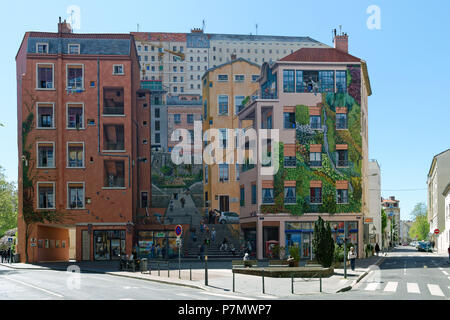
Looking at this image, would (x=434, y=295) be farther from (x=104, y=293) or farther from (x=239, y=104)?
(x=239, y=104)

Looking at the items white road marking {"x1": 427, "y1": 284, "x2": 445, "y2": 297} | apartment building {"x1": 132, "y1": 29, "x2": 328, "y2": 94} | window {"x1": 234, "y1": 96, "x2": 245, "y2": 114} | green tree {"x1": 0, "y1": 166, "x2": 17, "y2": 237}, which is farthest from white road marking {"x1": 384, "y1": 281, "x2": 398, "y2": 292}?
apartment building {"x1": 132, "y1": 29, "x2": 328, "y2": 94}

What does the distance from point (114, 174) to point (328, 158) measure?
2043cm

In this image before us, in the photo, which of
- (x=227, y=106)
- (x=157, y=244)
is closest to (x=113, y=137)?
(x=157, y=244)

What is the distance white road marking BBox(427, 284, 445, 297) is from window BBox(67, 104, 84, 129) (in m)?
39.1

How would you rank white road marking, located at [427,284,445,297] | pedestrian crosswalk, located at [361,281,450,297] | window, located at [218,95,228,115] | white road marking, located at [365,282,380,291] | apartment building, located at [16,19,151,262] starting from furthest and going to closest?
window, located at [218,95,228,115] < apartment building, located at [16,19,151,262] < white road marking, located at [365,282,380,291] < pedestrian crosswalk, located at [361,281,450,297] < white road marking, located at [427,284,445,297]

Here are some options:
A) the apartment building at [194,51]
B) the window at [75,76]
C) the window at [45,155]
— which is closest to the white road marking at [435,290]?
the window at [45,155]

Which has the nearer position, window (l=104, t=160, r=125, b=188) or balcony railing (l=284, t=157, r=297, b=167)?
window (l=104, t=160, r=125, b=188)

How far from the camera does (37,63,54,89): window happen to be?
58.5 m

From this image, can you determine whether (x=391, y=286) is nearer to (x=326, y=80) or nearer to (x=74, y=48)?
(x=326, y=80)

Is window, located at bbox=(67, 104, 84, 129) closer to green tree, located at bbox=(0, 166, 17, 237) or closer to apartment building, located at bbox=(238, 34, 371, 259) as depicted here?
apartment building, located at bbox=(238, 34, 371, 259)

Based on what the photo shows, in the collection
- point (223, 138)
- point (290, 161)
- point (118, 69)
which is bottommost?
point (290, 161)

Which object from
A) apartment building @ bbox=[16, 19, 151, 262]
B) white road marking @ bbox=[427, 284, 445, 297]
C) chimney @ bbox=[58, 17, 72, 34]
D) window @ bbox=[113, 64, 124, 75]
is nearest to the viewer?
white road marking @ bbox=[427, 284, 445, 297]

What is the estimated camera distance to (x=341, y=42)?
6625 centimetres

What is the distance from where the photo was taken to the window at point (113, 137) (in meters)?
59.6
